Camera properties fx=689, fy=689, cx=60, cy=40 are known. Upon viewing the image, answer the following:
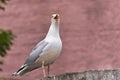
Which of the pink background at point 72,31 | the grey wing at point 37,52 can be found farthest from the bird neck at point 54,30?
the pink background at point 72,31

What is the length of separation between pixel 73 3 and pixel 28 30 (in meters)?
1.22

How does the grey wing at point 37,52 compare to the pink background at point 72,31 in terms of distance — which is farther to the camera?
the pink background at point 72,31

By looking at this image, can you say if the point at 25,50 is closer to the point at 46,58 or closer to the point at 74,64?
the point at 74,64

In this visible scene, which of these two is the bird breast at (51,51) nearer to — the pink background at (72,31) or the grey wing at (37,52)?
the grey wing at (37,52)

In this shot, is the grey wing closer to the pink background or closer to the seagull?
the seagull

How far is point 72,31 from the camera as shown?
15797 mm

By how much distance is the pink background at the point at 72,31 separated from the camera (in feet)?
50.8

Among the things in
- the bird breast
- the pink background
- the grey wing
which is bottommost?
the bird breast

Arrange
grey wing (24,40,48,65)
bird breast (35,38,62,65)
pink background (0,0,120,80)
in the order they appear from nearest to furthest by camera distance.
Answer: bird breast (35,38,62,65)
grey wing (24,40,48,65)
pink background (0,0,120,80)

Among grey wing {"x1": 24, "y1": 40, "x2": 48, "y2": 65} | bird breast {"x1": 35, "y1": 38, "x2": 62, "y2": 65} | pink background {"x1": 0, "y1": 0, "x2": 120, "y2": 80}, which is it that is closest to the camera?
bird breast {"x1": 35, "y1": 38, "x2": 62, "y2": 65}

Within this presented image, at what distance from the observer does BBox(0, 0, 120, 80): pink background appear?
50.8 feet

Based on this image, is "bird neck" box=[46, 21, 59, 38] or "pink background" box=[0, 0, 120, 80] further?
"pink background" box=[0, 0, 120, 80]

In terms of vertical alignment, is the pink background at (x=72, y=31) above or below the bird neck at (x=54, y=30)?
above

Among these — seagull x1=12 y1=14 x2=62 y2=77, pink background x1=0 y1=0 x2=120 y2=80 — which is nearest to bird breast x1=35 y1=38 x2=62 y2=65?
seagull x1=12 y1=14 x2=62 y2=77
